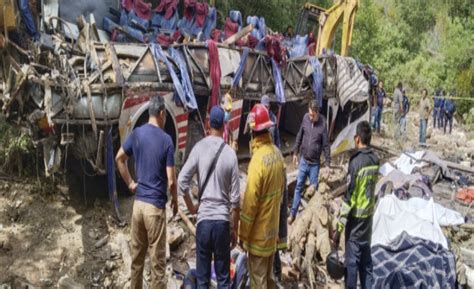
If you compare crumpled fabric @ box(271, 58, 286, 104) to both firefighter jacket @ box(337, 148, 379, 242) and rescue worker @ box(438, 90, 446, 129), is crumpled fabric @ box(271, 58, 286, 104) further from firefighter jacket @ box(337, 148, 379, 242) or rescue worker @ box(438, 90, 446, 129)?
rescue worker @ box(438, 90, 446, 129)

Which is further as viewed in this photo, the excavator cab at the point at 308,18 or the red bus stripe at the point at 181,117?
the excavator cab at the point at 308,18

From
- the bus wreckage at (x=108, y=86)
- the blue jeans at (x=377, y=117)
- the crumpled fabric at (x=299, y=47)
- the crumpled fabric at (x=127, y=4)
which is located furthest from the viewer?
the blue jeans at (x=377, y=117)

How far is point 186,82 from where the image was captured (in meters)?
6.68

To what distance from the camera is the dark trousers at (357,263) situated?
4.16 m

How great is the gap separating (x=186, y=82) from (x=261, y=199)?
3604 mm

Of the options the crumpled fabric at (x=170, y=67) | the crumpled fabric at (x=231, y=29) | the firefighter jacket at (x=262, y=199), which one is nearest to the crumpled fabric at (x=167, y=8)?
the crumpled fabric at (x=231, y=29)

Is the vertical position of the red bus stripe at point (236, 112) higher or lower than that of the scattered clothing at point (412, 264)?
higher

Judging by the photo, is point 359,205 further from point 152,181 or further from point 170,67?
point 170,67

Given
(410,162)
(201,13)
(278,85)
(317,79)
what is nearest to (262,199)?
(278,85)

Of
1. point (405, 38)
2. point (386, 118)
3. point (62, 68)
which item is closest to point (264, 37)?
point (62, 68)

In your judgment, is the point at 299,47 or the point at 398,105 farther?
the point at 398,105

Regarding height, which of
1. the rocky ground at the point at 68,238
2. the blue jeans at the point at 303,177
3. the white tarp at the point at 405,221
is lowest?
the rocky ground at the point at 68,238

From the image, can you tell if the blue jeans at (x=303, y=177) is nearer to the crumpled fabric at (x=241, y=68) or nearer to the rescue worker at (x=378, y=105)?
the crumpled fabric at (x=241, y=68)

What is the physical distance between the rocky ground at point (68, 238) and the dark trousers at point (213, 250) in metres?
0.92
